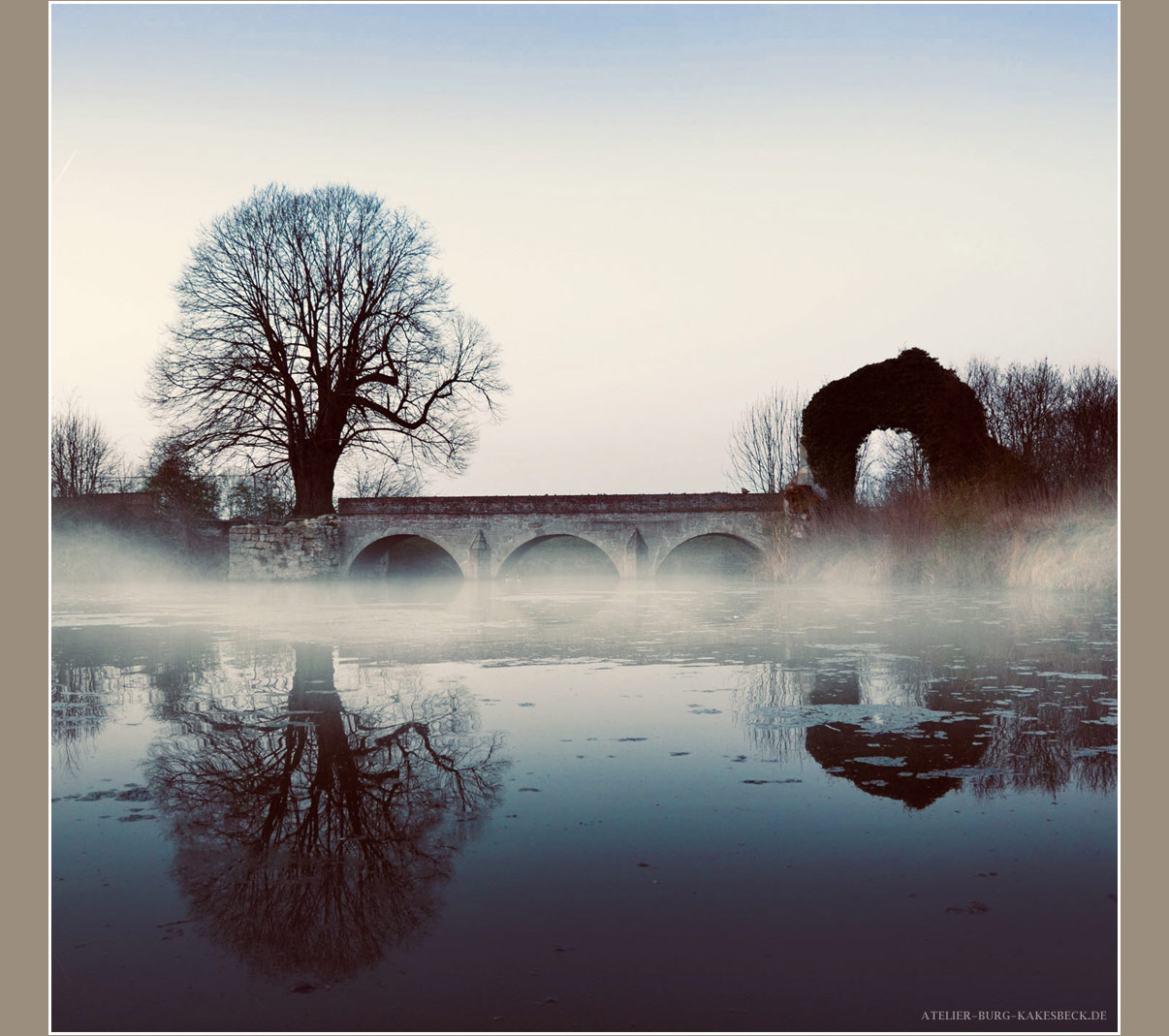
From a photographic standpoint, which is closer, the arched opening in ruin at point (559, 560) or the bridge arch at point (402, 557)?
the bridge arch at point (402, 557)

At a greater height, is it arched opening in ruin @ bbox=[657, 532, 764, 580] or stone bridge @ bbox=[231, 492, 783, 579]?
stone bridge @ bbox=[231, 492, 783, 579]

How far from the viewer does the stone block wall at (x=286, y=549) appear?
27859 mm

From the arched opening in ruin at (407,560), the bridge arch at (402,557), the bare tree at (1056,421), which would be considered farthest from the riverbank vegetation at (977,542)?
the arched opening in ruin at (407,560)

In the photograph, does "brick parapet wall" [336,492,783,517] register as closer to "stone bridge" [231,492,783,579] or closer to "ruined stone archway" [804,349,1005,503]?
"stone bridge" [231,492,783,579]

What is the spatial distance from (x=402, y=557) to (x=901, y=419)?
1891 centimetres

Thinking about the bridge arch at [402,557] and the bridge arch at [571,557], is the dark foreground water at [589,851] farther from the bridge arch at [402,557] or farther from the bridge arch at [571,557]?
the bridge arch at [571,557]

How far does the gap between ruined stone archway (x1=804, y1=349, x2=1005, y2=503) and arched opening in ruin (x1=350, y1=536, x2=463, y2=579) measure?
499 inches

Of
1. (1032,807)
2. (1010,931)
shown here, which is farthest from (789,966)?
(1032,807)

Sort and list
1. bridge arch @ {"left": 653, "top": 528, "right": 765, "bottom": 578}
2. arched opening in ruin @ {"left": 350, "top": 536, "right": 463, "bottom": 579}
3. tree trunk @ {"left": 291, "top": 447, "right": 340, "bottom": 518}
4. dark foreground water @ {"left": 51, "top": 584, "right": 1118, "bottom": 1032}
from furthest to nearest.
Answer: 1. bridge arch @ {"left": 653, "top": 528, "right": 765, "bottom": 578}
2. arched opening in ruin @ {"left": 350, "top": 536, "right": 463, "bottom": 579}
3. tree trunk @ {"left": 291, "top": 447, "right": 340, "bottom": 518}
4. dark foreground water @ {"left": 51, "top": 584, "right": 1118, "bottom": 1032}

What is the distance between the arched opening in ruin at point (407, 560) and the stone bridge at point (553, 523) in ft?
4.22

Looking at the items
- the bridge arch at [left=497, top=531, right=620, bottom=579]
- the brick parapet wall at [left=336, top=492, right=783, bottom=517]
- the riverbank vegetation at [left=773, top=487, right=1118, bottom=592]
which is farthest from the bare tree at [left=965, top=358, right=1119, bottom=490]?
the bridge arch at [left=497, top=531, right=620, bottom=579]

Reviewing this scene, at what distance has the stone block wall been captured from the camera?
2786 cm

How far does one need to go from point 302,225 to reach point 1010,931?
91.9 feet

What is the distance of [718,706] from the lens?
6.12 metres
